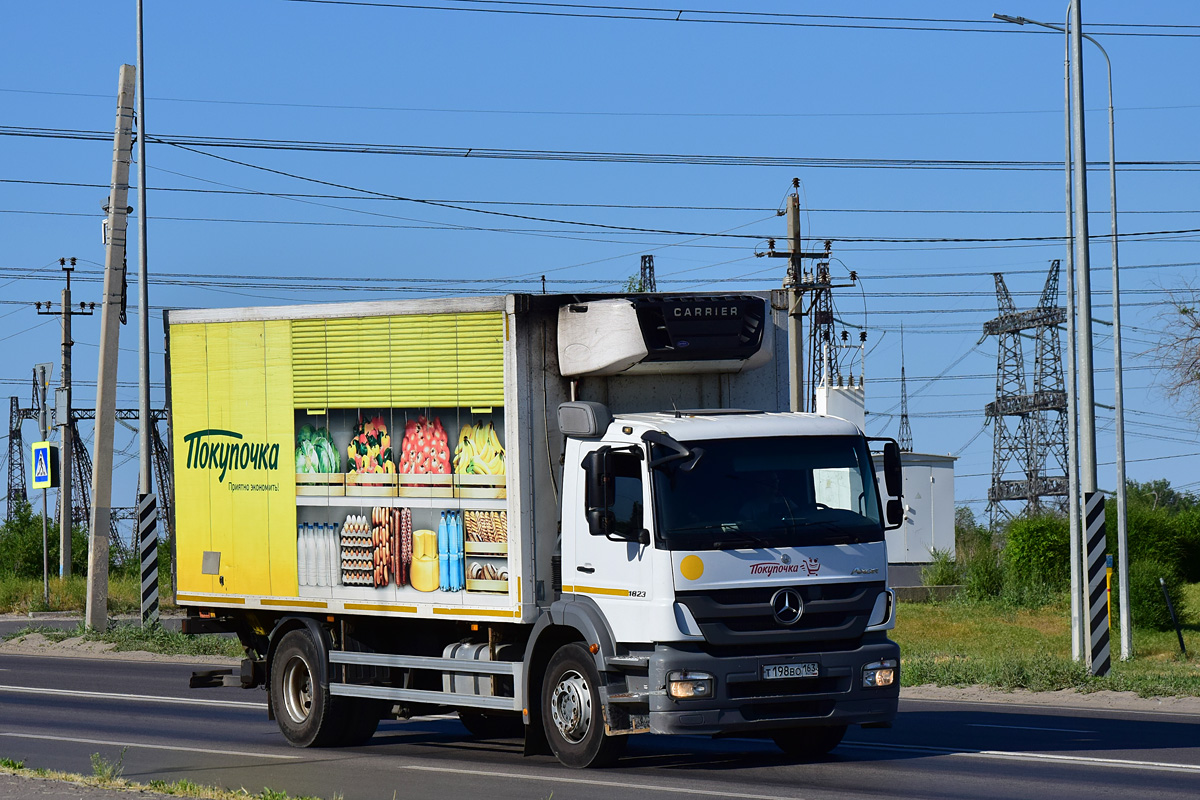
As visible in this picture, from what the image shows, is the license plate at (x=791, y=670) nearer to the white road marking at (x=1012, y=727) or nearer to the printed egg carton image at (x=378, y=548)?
the printed egg carton image at (x=378, y=548)

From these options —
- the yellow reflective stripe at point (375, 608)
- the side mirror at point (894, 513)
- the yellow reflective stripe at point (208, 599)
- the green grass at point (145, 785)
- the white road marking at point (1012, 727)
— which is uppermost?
the side mirror at point (894, 513)

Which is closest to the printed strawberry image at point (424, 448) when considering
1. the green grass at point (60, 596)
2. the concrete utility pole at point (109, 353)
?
the concrete utility pole at point (109, 353)

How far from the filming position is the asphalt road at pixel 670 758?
1091 cm

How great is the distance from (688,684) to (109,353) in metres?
20.9

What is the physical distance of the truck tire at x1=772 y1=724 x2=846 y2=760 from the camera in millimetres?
12805

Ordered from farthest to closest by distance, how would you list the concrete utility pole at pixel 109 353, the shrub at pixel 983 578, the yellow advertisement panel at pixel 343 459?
1. the shrub at pixel 983 578
2. the concrete utility pole at pixel 109 353
3. the yellow advertisement panel at pixel 343 459

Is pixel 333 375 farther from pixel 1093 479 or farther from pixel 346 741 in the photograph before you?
pixel 1093 479

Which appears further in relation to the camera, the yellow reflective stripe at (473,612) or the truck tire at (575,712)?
the yellow reflective stripe at (473,612)

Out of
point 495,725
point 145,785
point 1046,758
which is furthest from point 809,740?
point 145,785

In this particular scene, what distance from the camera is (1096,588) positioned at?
67.1ft

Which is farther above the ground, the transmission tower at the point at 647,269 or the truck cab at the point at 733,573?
the transmission tower at the point at 647,269

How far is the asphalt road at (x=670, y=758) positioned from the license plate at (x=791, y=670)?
0.74 m

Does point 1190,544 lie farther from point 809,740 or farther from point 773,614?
point 773,614

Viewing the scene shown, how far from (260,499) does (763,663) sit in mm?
5240
